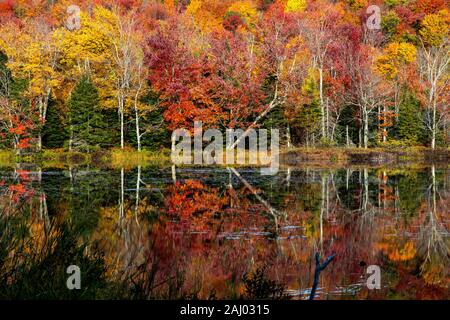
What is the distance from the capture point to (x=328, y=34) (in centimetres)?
3978

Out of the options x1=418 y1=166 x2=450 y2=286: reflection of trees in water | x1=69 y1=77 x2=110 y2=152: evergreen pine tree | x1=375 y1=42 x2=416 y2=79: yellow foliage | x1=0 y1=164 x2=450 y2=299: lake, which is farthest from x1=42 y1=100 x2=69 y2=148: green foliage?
x1=418 y1=166 x2=450 y2=286: reflection of trees in water

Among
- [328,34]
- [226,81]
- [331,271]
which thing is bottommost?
[331,271]

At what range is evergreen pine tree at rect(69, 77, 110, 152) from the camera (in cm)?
3438

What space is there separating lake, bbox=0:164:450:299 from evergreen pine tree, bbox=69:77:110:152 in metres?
14.3

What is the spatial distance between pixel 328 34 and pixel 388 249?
107 ft

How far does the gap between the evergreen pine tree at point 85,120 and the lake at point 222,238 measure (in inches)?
565

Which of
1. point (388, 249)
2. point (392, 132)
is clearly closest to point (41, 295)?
point (388, 249)

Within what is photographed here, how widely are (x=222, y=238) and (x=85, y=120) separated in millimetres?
26750

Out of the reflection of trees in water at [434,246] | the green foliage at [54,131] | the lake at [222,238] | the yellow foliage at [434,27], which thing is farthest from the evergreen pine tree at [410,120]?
the reflection of trees in water at [434,246]

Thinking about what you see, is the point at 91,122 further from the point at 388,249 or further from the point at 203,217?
the point at 388,249

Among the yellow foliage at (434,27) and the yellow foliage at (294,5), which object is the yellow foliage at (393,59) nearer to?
the yellow foliage at (434,27)

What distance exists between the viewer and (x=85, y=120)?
115 ft

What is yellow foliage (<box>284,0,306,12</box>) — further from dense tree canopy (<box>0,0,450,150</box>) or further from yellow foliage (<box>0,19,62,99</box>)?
yellow foliage (<box>0,19,62,99</box>)
